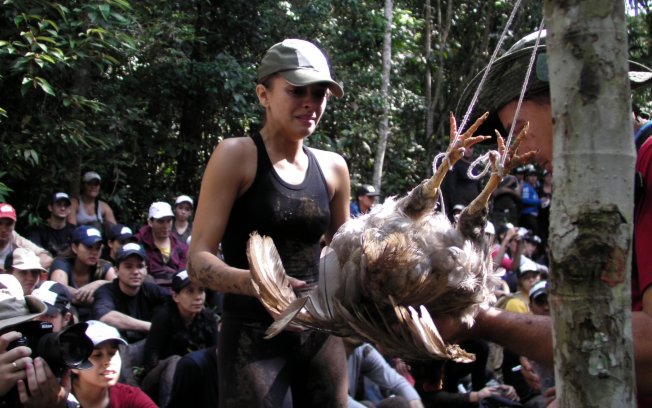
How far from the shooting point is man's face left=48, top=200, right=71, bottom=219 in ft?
28.1

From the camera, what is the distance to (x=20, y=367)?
3451mm

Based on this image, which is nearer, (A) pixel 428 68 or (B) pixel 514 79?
(B) pixel 514 79

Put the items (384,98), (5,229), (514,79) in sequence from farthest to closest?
(384,98)
(5,229)
(514,79)

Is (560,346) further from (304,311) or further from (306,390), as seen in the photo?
(306,390)

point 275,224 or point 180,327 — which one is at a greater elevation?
point 275,224

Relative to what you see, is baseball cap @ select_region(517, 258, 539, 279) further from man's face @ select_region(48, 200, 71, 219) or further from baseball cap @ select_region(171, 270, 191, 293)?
man's face @ select_region(48, 200, 71, 219)

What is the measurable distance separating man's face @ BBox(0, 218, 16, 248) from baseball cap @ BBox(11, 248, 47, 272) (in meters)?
0.68

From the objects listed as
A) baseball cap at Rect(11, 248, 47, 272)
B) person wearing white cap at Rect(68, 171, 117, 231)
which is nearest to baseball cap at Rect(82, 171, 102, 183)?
person wearing white cap at Rect(68, 171, 117, 231)

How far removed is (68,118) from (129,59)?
70.1 inches

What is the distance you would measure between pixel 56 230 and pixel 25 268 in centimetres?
201

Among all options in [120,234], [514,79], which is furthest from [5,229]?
[514,79]

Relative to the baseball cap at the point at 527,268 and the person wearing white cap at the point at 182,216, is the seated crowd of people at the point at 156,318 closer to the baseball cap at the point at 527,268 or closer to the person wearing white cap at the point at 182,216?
the baseball cap at the point at 527,268

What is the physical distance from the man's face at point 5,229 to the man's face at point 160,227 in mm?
A: 1556

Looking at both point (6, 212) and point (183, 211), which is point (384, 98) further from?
point (6, 212)
